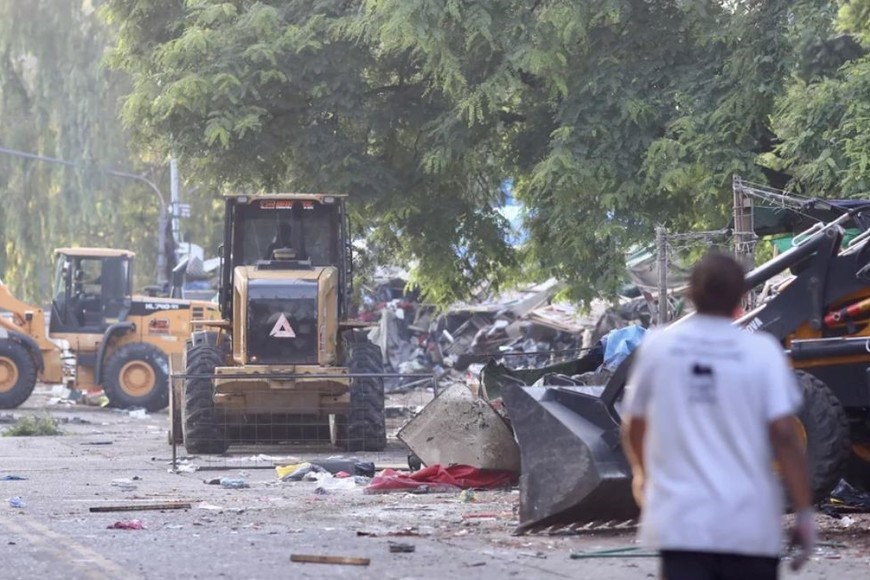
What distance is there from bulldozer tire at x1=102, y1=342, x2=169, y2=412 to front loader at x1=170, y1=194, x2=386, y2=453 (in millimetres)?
10539

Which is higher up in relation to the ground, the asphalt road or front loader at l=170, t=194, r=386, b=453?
front loader at l=170, t=194, r=386, b=453

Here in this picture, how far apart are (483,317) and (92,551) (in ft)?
97.3

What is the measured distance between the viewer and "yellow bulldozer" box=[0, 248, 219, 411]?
98.0 ft

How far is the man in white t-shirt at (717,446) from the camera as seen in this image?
5.14 m

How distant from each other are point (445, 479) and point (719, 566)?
951 centimetres

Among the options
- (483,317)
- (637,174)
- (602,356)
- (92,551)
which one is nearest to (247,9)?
(637,174)

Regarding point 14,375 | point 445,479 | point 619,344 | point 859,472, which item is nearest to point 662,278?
point 619,344

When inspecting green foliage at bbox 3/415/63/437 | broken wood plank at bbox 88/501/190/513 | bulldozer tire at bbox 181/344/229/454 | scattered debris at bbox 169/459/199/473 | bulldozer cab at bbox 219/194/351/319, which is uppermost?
bulldozer cab at bbox 219/194/351/319

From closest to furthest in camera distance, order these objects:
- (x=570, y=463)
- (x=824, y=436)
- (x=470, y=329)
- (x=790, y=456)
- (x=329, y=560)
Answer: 1. (x=790, y=456)
2. (x=329, y=560)
3. (x=824, y=436)
4. (x=570, y=463)
5. (x=470, y=329)

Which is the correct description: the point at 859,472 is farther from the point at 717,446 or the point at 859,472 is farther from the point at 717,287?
the point at 717,446

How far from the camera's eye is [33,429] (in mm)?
23641

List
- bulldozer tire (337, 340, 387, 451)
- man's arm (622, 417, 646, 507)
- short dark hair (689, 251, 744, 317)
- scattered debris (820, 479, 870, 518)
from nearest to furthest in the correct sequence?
short dark hair (689, 251, 744, 317) → man's arm (622, 417, 646, 507) → scattered debris (820, 479, 870, 518) → bulldozer tire (337, 340, 387, 451)

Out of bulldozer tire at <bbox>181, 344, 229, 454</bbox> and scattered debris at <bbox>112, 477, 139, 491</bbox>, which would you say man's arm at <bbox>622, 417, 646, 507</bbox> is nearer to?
scattered debris at <bbox>112, 477, 139, 491</bbox>

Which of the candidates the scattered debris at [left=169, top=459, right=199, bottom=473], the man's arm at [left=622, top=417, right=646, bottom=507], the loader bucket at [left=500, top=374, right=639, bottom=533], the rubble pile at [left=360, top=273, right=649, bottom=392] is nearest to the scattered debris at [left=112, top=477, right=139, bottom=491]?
the scattered debris at [left=169, top=459, right=199, bottom=473]
